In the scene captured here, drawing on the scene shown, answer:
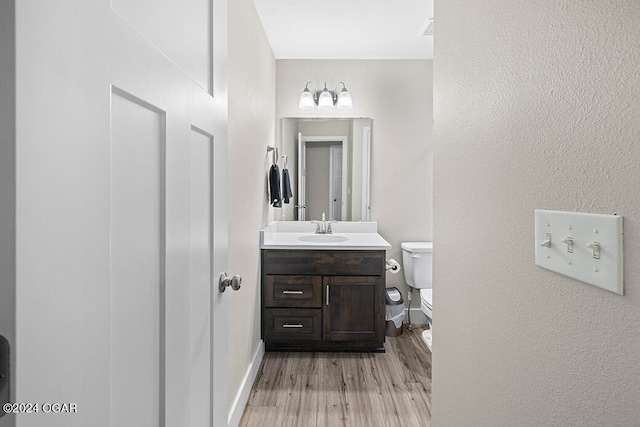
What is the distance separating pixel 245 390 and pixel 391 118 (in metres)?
2.47

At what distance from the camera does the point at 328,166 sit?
338cm

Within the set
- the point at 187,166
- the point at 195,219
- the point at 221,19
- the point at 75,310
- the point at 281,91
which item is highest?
the point at 281,91

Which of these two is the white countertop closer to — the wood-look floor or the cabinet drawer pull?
the cabinet drawer pull

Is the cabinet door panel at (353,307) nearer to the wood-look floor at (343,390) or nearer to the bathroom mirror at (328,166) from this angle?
the wood-look floor at (343,390)

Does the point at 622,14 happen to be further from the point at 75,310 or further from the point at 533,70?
the point at 75,310

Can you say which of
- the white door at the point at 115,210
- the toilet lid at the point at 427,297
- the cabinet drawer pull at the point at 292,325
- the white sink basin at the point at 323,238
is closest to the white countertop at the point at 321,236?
the white sink basin at the point at 323,238

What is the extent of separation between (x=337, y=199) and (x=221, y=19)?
2.34m

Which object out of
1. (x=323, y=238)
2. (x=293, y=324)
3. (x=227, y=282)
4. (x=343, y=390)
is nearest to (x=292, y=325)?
(x=293, y=324)

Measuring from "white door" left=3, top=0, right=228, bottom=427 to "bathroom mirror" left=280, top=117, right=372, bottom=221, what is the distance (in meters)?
2.32

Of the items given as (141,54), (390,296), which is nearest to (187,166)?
(141,54)

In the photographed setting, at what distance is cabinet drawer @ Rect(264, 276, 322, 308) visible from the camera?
8.78 ft

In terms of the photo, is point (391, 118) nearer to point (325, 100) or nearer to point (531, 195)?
point (325, 100)

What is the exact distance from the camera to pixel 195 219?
3.09 ft

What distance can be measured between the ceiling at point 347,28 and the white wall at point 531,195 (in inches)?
54.7
